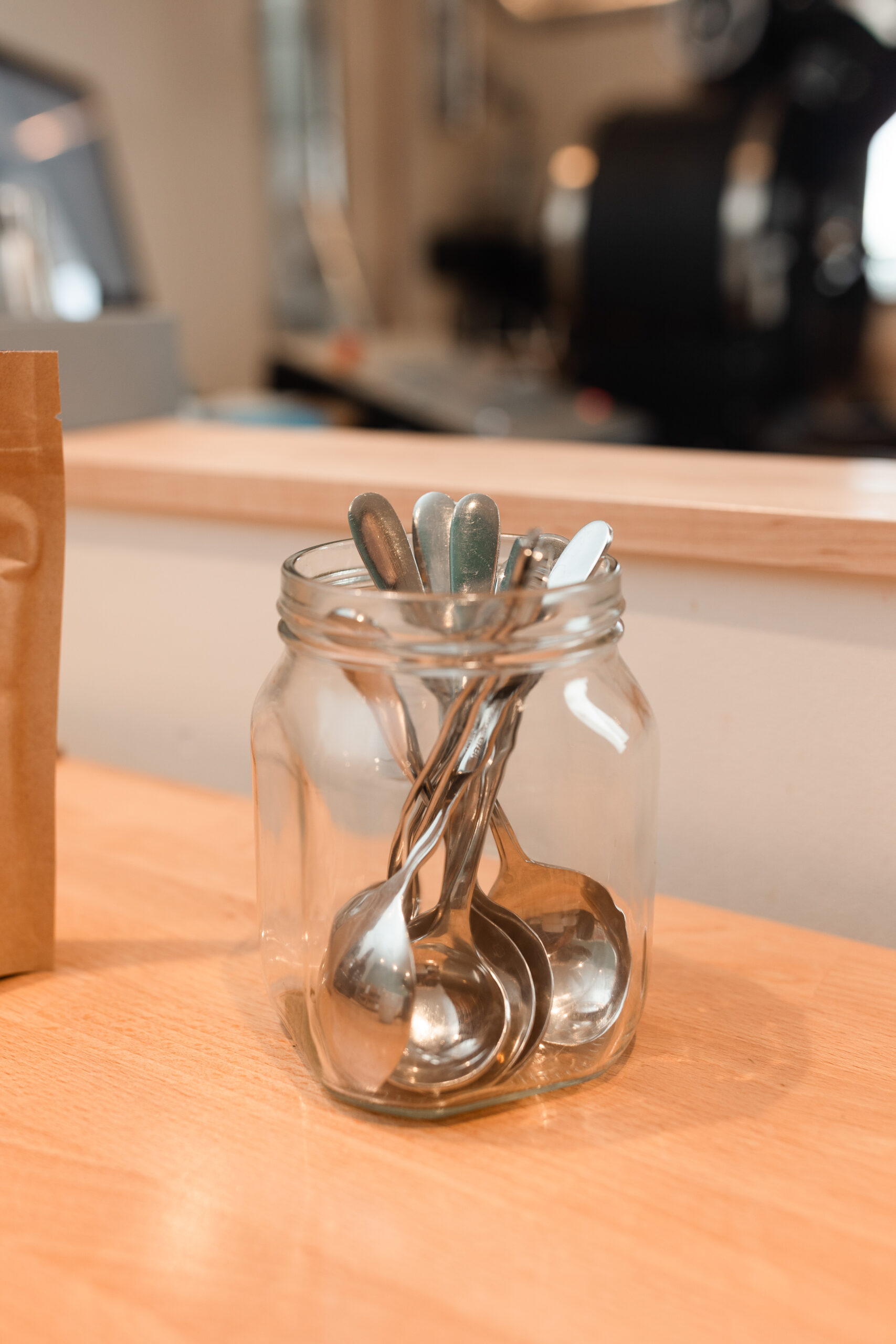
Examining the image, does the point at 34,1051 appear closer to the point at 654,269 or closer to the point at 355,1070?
the point at 355,1070

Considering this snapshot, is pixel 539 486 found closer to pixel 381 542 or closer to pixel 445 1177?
A: pixel 381 542

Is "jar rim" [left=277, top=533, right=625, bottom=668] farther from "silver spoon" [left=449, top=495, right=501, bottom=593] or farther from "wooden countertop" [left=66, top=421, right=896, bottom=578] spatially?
"wooden countertop" [left=66, top=421, right=896, bottom=578]

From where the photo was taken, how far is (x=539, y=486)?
21.8 inches

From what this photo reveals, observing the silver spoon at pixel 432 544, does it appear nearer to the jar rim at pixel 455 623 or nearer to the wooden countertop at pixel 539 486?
the jar rim at pixel 455 623

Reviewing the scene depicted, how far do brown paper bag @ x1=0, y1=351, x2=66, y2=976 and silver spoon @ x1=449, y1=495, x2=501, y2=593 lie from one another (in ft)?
0.46

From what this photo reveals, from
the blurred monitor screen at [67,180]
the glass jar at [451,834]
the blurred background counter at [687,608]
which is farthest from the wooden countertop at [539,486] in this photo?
the blurred monitor screen at [67,180]

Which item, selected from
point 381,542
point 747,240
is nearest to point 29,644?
point 381,542

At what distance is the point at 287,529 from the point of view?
61cm

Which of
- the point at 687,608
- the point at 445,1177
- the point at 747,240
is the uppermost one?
the point at 747,240

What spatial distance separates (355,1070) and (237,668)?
0.36 meters

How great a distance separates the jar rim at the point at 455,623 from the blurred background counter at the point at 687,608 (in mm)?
195

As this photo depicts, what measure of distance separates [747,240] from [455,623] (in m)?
1.46

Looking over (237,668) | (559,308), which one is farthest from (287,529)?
(559,308)

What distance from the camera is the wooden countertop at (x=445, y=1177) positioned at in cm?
26
